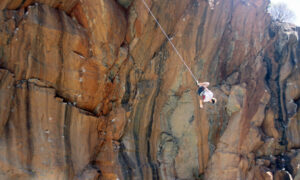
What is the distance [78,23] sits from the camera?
304 inches

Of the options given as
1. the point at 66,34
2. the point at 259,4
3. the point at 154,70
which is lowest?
the point at 154,70

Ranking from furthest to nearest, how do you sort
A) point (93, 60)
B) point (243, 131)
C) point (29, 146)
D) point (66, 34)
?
point (243, 131) → point (93, 60) → point (66, 34) → point (29, 146)

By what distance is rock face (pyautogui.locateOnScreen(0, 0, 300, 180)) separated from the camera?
6.88 meters

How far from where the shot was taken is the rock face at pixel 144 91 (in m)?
6.88

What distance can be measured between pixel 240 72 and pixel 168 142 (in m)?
3.44

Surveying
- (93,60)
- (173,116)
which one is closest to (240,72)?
(173,116)

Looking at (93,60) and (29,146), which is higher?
(93,60)

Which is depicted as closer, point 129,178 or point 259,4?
point 129,178

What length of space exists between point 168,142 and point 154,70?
235cm

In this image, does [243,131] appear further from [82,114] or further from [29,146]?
[29,146]

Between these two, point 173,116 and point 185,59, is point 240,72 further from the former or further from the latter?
point 173,116

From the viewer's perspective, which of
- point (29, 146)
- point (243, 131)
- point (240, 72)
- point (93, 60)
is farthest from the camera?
point (240, 72)

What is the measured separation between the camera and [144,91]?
8961 millimetres

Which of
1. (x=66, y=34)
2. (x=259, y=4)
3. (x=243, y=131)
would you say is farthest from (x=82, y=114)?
(x=259, y=4)
